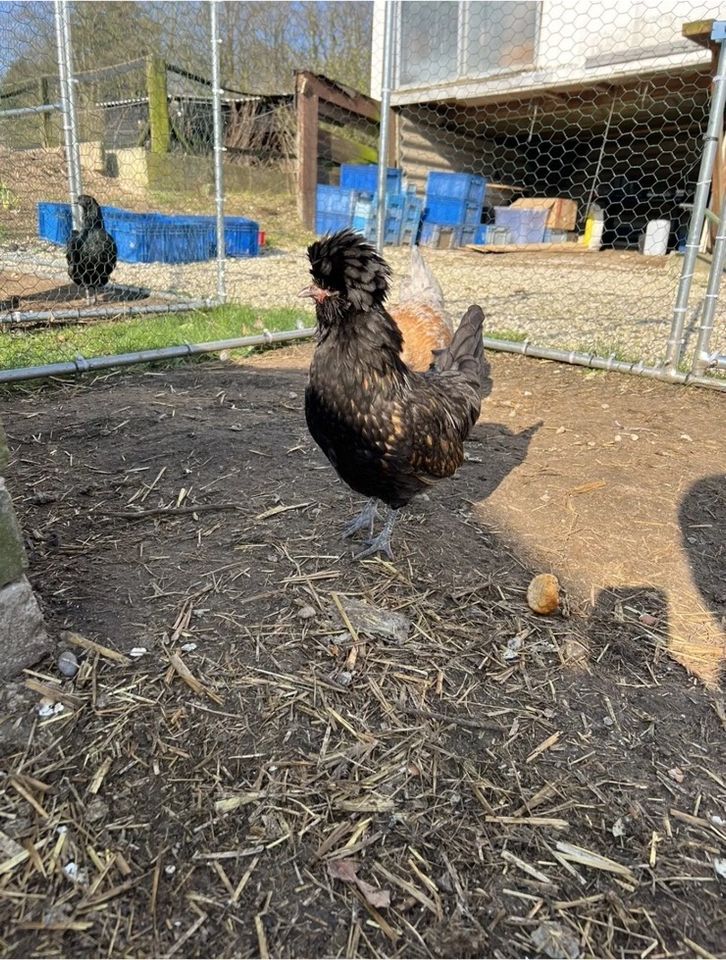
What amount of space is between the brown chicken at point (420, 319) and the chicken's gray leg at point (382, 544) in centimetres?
144

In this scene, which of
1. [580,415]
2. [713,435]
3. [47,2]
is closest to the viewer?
[713,435]

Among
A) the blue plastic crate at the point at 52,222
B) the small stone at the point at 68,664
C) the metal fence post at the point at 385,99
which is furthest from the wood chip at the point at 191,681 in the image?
the blue plastic crate at the point at 52,222

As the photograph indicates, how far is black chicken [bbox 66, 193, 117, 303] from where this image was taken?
592 centimetres

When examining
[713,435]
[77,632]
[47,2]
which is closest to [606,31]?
[47,2]

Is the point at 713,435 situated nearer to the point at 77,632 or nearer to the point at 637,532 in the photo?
the point at 637,532

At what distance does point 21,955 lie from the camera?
1101 millimetres

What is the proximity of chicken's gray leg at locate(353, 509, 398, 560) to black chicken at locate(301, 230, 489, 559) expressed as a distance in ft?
0.62

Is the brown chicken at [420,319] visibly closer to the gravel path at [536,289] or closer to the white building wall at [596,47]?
the gravel path at [536,289]

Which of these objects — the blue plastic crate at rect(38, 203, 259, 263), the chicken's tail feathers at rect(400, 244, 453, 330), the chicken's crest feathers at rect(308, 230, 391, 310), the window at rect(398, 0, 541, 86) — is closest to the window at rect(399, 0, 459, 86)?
the window at rect(398, 0, 541, 86)

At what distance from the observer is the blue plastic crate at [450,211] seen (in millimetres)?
12812

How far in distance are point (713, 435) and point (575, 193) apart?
14224mm

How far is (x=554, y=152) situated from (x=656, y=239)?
13.4ft

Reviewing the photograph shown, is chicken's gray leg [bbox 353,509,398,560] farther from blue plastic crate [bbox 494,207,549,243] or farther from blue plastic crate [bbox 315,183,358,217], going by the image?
blue plastic crate [bbox 494,207,549,243]

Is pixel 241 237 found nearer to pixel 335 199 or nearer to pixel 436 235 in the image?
pixel 335 199
